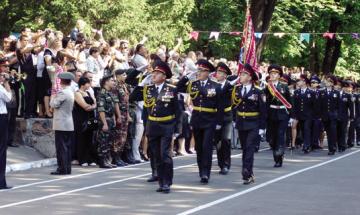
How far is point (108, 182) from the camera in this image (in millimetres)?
14547

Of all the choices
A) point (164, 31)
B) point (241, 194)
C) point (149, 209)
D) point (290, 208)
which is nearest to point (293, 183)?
point (241, 194)

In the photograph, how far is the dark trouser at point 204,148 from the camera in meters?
14.6

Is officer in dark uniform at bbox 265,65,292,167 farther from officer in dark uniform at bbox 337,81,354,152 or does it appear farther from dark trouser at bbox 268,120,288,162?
officer in dark uniform at bbox 337,81,354,152

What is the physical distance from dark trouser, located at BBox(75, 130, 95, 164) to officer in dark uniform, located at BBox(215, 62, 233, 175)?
8.83 feet

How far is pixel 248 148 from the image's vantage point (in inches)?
581

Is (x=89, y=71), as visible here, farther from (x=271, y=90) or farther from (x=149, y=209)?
(x=149, y=209)

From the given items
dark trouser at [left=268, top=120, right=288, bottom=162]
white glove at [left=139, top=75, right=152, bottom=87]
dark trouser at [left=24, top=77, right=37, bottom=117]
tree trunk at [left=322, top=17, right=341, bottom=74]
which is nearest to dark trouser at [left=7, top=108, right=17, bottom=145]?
dark trouser at [left=24, top=77, right=37, bottom=117]

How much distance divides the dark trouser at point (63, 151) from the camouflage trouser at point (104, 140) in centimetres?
120

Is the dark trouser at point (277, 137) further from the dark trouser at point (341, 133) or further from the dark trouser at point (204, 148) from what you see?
the dark trouser at point (341, 133)

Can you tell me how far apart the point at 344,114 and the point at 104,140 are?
31.4 ft

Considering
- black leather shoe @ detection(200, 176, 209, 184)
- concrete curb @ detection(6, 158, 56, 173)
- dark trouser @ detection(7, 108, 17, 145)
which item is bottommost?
black leather shoe @ detection(200, 176, 209, 184)

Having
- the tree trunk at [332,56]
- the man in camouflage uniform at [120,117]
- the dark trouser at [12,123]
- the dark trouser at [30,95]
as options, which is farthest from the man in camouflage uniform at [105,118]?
the tree trunk at [332,56]

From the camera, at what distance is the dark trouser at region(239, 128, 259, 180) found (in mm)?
14492

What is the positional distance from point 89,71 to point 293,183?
18.7 feet
